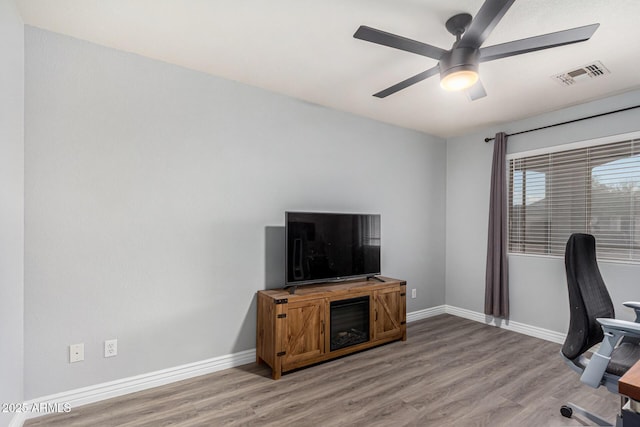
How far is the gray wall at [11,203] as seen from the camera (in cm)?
175

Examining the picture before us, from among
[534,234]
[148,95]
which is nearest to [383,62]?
[148,95]

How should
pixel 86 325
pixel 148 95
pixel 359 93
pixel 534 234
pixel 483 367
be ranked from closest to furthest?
1. pixel 86 325
2. pixel 148 95
3. pixel 483 367
4. pixel 359 93
5. pixel 534 234

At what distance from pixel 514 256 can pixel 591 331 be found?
2.29 meters

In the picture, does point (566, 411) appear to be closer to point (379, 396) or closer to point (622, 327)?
point (622, 327)

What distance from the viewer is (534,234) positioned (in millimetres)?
3803

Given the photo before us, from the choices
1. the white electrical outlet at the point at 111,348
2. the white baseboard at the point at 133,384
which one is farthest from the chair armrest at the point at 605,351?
the white electrical outlet at the point at 111,348

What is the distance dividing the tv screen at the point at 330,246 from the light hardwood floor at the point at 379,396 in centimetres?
84

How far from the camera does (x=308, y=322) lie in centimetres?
282

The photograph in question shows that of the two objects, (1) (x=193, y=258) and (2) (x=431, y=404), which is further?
(1) (x=193, y=258)

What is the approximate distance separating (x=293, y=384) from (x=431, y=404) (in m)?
1.06

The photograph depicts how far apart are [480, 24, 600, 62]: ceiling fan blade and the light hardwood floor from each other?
2.35 m

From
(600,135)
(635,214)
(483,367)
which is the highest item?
(600,135)

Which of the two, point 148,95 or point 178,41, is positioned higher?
point 178,41

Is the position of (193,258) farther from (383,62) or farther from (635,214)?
(635,214)
